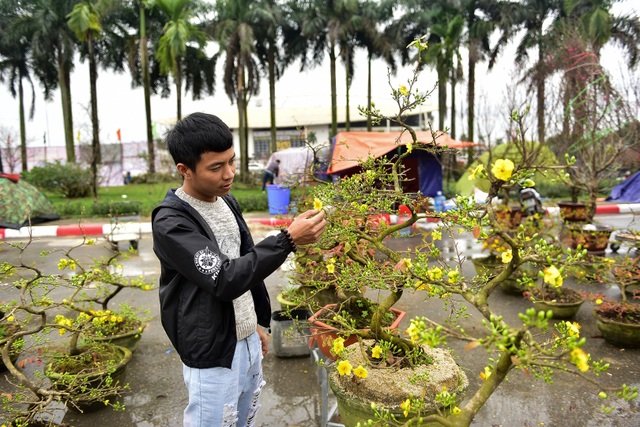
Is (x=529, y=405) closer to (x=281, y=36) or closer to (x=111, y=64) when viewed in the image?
(x=281, y=36)

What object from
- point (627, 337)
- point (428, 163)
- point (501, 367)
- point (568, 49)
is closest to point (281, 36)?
point (428, 163)

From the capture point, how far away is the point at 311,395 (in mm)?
3260

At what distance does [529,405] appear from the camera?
3027mm

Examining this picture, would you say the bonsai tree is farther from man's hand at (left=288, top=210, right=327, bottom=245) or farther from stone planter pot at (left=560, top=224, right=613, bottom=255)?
man's hand at (left=288, top=210, right=327, bottom=245)

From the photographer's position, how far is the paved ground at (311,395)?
2.91 meters

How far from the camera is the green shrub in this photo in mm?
14562

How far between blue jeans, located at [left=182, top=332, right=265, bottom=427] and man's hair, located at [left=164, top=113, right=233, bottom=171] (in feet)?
2.40

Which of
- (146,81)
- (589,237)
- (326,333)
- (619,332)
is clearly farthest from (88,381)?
(146,81)

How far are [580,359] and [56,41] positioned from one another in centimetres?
2561

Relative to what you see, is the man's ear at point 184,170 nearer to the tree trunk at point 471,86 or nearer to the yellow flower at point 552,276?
the yellow flower at point 552,276

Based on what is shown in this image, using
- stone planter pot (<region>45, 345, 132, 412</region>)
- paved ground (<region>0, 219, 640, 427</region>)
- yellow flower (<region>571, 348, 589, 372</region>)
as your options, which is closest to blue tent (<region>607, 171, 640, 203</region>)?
paved ground (<region>0, 219, 640, 427</region>)

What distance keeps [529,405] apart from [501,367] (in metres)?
1.97

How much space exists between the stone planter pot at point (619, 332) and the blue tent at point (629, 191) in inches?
146

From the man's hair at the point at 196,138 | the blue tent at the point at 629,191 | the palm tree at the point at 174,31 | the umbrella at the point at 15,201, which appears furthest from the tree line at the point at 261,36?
the man's hair at the point at 196,138
